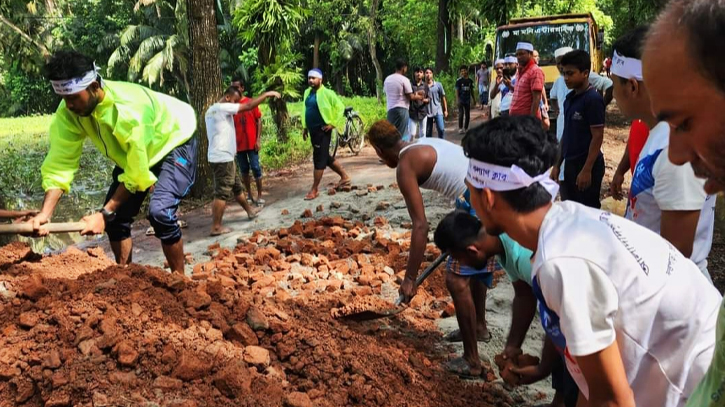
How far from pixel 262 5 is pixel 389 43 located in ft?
73.5

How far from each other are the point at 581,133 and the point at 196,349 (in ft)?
10.7

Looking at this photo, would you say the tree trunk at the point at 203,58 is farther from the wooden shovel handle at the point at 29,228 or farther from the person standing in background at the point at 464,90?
the person standing in background at the point at 464,90

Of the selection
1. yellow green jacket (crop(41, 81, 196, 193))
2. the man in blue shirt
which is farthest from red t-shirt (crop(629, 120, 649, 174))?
yellow green jacket (crop(41, 81, 196, 193))

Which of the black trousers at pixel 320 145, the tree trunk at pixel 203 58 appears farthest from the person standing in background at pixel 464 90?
the tree trunk at pixel 203 58

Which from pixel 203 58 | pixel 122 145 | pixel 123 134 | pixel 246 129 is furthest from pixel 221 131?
pixel 123 134

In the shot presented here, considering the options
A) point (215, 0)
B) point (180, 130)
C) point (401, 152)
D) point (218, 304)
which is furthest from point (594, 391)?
point (215, 0)

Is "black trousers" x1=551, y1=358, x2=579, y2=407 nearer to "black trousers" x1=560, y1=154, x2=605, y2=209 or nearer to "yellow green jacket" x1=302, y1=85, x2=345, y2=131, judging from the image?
"black trousers" x1=560, y1=154, x2=605, y2=209

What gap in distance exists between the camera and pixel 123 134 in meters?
3.58

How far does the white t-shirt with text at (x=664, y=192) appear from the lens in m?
1.95

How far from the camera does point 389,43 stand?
32750 mm

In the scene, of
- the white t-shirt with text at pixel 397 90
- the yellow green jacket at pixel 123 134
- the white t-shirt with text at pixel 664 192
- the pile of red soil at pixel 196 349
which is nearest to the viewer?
the white t-shirt with text at pixel 664 192

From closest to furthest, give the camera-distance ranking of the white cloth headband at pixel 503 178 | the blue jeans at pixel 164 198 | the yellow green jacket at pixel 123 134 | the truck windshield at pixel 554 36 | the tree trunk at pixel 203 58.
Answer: the white cloth headband at pixel 503 178, the yellow green jacket at pixel 123 134, the blue jeans at pixel 164 198, the tree trunk at pixel 203 58, the truck windshield at pixel 554 36

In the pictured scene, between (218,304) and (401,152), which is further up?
(401,152)

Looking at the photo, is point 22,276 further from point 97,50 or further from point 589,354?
point 97,50
